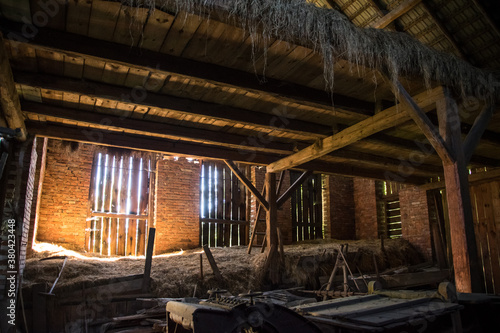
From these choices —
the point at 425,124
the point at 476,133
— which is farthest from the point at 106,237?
the point at 476,133

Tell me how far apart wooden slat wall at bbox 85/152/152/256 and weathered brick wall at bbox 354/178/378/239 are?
299 inches

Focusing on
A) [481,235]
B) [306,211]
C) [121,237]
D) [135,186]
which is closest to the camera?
[481,235]

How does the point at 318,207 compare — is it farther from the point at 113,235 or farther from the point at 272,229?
the point at 113,235

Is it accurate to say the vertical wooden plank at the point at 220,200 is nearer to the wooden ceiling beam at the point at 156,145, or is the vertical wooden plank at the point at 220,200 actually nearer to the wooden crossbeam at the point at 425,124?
the wooden ceiling beam at the point at 156,145

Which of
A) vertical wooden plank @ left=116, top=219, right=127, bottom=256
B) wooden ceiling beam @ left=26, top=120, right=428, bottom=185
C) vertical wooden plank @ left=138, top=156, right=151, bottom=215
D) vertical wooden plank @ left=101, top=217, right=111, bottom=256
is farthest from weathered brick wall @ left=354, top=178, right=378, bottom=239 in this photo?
vertical wooden plank @ left=101, top=217, right=111, bottom=256

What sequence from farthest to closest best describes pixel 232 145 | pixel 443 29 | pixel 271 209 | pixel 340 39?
pixel 443 29 → pixel 271 209 → pixel 232 145 → pixel 340 39

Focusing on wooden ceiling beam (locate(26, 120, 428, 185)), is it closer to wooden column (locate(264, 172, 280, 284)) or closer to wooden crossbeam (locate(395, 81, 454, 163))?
wooden column (locate(264, 172, 280, 284))

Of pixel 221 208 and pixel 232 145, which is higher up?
pixel 232 145

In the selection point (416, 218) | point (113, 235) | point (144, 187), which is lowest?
point (113, 235)

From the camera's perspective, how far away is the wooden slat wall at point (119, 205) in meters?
10.7

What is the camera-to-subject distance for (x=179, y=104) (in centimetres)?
544

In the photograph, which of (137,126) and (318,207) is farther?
(318,207)

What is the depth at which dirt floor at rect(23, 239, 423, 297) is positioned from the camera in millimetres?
6574

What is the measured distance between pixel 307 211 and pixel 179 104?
378 inches
